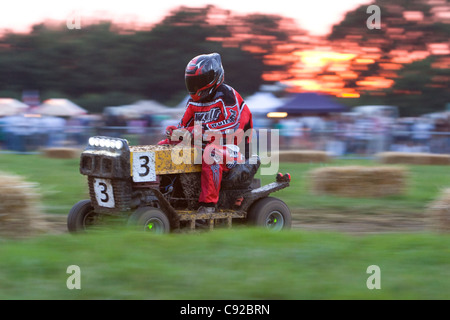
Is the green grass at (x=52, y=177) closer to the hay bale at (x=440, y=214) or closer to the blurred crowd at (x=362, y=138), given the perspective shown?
the hay bale at (x=440, y=214)

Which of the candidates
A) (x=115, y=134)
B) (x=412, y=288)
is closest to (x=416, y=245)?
(x=412, y=288)

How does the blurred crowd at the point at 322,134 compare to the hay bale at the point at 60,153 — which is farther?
the blurred crowd at the point at 322,134

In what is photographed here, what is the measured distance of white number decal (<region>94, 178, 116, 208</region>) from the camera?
7.03 m

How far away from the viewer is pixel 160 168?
7.29 m

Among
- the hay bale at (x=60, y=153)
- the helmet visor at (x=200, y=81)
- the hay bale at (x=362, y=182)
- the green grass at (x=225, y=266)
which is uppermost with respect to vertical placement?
the hay bale at (x=60, y=153)

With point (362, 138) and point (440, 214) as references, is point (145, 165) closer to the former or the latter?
point (440, 214)

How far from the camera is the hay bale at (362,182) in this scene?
40.7 feet

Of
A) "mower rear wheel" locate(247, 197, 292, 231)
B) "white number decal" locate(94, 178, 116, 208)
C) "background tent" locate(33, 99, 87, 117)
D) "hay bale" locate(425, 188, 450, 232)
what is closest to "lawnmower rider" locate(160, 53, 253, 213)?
"mower rear wheel" locate(247, 197, 292, 231)

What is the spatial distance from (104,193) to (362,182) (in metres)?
6.49

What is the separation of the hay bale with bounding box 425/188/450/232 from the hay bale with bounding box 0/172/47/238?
4479 millimetres

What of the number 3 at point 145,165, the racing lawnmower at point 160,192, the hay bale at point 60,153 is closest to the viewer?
the racing lawnmower at point 160,192

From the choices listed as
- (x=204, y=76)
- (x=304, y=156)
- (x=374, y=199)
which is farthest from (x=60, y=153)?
(x=204, y=76)

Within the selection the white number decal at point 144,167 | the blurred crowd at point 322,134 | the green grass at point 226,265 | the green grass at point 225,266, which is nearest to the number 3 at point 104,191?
the white number decal at point 144,167

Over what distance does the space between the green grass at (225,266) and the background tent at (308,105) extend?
20473 millimetres
